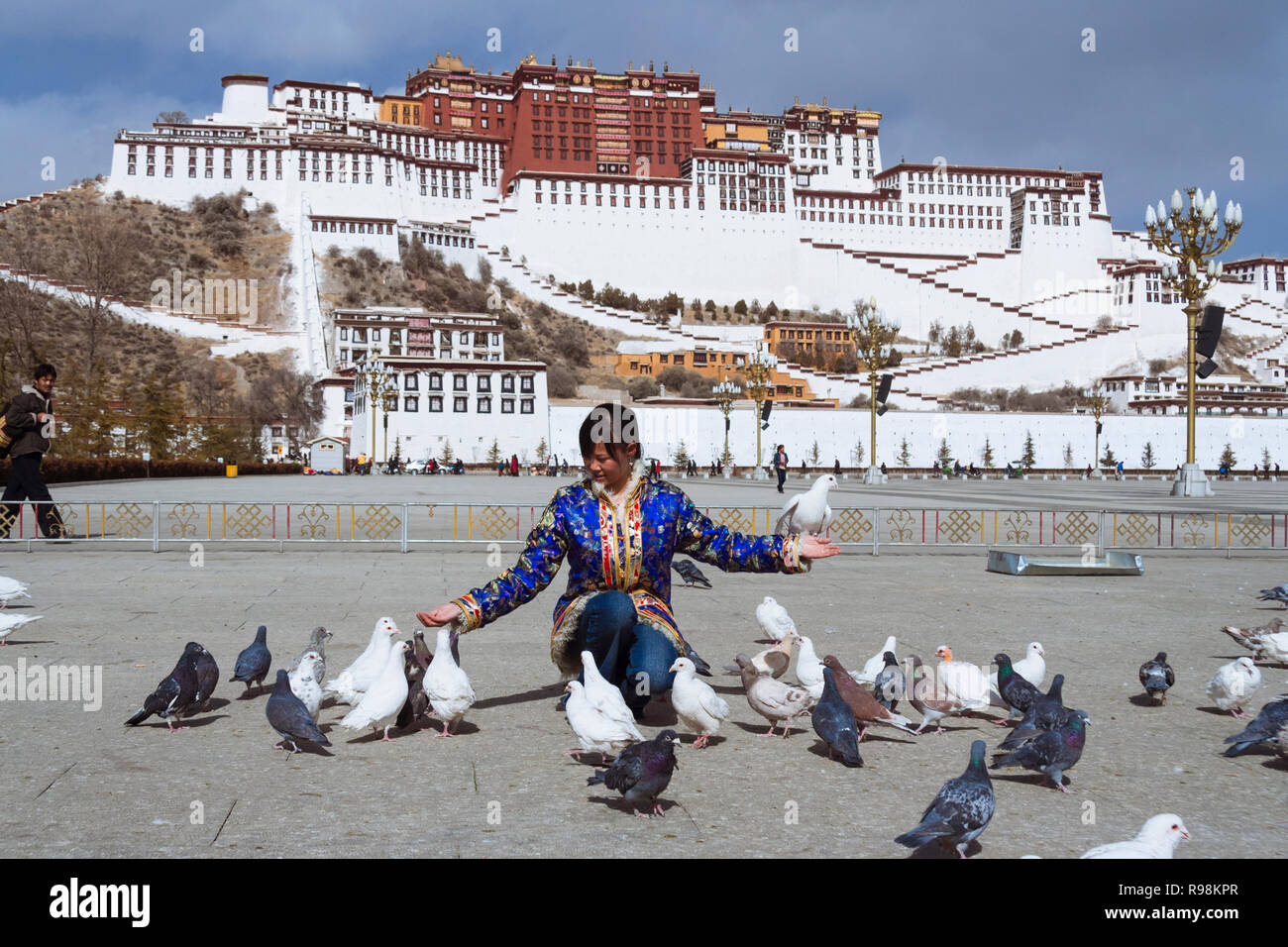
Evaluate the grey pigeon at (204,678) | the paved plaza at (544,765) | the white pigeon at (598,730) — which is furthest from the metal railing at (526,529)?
the white pigeon at (598,730)

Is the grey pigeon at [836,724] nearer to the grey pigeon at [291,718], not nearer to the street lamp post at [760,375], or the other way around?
the grey pigeon at [291,718]

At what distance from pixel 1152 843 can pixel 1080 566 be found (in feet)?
29.9

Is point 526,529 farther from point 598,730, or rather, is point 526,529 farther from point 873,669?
point 598,730

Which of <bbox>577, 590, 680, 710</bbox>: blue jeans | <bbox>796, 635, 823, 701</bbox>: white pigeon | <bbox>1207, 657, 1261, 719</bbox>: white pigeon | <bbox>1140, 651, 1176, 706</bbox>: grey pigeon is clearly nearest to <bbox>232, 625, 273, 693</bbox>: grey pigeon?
<bbox>577, 590, 680, 710</bbox>: blue jeans

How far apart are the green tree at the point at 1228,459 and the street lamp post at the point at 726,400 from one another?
3243 cm

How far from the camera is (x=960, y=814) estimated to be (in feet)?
10.6

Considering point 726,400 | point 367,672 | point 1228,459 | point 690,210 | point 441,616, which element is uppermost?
point 690,210

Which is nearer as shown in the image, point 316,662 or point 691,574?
point 316,662

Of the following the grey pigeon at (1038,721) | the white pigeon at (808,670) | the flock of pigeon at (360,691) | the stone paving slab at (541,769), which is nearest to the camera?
the stone paving slab at (541,769)

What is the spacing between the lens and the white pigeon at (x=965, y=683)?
5000 mm

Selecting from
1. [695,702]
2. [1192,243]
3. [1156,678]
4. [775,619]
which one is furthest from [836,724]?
[1192,243]

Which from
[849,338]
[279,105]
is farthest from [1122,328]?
[279,105]

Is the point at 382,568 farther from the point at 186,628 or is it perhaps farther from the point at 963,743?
the point at 963,743

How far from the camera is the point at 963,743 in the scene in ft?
15.7
